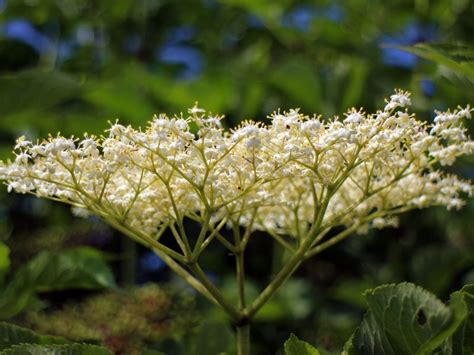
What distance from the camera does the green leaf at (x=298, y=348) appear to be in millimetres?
1127

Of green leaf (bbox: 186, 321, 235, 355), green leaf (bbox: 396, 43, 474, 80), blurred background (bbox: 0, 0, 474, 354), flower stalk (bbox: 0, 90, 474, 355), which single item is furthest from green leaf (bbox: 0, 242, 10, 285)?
green leaf (bbox: 396, 43, 474, 80)

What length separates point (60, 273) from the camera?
181 cm

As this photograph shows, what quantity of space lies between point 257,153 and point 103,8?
253 centimetres

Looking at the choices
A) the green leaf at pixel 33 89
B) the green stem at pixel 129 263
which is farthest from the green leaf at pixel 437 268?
the green leaf at pixel 33 89

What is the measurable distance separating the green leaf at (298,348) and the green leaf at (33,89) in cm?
126

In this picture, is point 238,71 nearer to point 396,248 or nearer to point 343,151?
point 396,248

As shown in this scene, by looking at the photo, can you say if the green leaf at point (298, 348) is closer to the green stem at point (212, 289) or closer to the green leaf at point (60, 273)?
the green stem at point (212, 289)


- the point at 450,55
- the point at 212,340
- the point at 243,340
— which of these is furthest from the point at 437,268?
the point at 243,340

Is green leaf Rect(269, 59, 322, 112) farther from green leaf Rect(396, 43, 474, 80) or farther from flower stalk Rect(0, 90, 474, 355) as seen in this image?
flower stalk Rect(0, 90, 474, 355)

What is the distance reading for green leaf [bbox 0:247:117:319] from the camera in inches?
69.2

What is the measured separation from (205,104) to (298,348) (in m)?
1.69

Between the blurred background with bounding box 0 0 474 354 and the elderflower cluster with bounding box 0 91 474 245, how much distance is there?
Answer: 1.23ft

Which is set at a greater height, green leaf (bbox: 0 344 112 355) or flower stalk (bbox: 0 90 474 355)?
flower stalk (bbox: 0 90 474 355)

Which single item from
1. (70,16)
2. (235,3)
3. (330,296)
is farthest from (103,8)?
(330,296)
